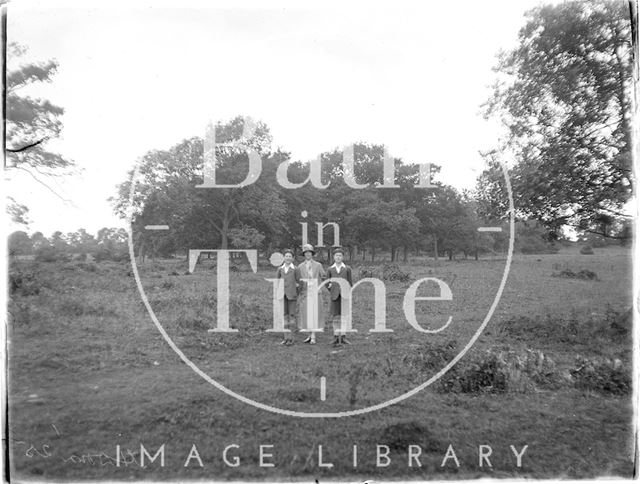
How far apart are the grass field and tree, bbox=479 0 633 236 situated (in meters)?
0.85

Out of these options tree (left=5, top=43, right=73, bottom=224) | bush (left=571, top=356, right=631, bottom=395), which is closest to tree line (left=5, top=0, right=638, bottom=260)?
tree (left=5, top=43, right=73, bottom=224)

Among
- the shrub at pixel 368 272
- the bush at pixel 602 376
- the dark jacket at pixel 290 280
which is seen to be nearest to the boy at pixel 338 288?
the shrub at pixel 368 272

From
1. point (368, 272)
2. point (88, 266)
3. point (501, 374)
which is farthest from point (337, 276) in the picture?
point (88, 266)

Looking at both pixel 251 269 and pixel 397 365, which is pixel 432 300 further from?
pixel 251 269

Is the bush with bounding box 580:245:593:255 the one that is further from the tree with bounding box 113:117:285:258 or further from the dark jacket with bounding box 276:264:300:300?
the tree with bounding box 113:117:285:258

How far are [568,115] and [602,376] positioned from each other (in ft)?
12.0

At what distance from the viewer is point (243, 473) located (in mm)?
3824

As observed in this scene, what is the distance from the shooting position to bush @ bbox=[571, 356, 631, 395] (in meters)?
4.77

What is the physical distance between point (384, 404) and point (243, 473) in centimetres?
168

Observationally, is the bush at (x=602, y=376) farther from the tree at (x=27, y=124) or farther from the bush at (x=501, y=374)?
the tree at (x=27, y=124)

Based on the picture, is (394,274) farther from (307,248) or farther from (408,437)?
(408,437)

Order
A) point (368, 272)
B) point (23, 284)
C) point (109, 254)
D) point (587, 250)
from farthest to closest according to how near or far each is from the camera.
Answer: point (587, 250) < point (368, 272) < point (109, 254) < point (23, 284)

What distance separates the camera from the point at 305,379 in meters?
4.87

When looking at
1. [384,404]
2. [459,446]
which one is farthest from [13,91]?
[459,446]
